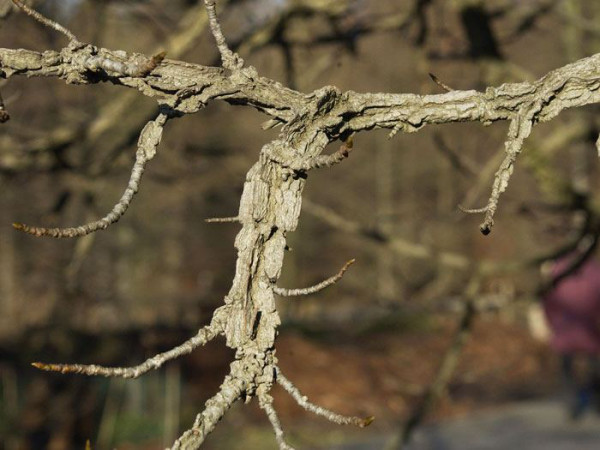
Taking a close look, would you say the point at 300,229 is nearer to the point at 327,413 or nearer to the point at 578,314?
the point at 578,314

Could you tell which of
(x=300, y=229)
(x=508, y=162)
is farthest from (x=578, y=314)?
(x=300, y=229)

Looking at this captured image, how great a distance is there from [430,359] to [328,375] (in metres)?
2.13

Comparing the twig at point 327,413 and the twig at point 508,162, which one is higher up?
the twig at point 508,162

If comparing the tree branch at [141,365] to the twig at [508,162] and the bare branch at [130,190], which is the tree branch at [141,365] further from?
the twig at [508,162]

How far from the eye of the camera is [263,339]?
6.73ft

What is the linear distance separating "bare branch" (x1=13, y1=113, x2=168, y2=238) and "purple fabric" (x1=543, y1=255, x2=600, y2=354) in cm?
943

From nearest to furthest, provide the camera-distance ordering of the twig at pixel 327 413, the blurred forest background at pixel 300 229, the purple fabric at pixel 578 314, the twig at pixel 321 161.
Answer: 1. the twig at pixel 327 413
2. the twig at pixel 321 161
3. the blurred forest background at pixel 300 229
4. the purple fabric at pixel 578 314

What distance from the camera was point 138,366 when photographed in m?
1.88

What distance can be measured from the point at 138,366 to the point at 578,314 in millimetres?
10028

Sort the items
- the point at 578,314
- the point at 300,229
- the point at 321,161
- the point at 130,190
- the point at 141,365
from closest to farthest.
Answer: the point at 141,365 < the point at 130,190 < the point at 321,161 < the point at 578,314 < the point at 300,229

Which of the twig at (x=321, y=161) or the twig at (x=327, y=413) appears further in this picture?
the twig at (x=321, y=161)

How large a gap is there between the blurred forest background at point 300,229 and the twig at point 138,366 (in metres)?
1.79

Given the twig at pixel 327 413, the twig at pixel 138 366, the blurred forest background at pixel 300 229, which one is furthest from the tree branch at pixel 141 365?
the blurred forest background at pixel 300 229

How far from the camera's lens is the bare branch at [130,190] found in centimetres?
180
